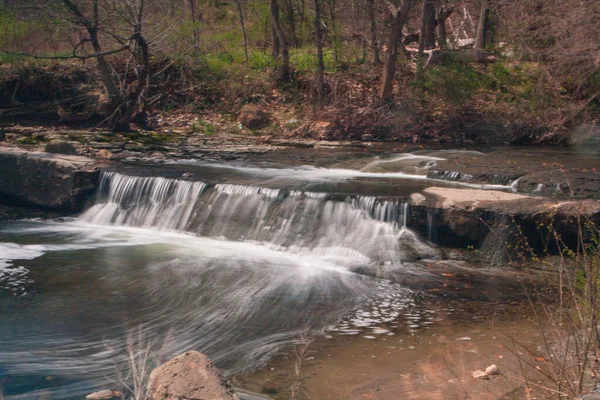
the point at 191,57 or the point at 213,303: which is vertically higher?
the point at 191,57

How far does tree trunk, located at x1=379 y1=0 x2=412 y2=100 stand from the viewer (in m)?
18.5

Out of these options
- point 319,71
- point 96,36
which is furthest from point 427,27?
point 96,36

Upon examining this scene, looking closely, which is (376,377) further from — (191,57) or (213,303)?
(191,57)

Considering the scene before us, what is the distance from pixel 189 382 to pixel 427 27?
1845 centimetres

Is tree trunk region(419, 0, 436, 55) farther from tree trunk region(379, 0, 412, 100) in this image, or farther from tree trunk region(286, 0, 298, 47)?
tree trunk region(286, 0, 298, 47)

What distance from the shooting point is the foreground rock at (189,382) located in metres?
4.16

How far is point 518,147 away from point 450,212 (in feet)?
23.5

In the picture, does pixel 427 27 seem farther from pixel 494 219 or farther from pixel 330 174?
pixel 494 219

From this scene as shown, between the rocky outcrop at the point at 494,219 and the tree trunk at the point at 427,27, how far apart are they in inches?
408

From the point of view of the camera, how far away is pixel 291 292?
8453 millimetres

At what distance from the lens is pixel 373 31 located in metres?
21.7

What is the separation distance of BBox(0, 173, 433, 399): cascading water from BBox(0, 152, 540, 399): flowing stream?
0.02 m

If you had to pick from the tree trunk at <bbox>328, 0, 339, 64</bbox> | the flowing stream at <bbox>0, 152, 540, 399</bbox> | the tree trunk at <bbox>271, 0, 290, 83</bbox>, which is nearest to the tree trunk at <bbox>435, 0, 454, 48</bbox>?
A: the tree trunk at <bbox>328, 0, 339, 64</bbox>

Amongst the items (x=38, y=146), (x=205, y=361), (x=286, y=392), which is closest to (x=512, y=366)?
(x=286, y=392)
